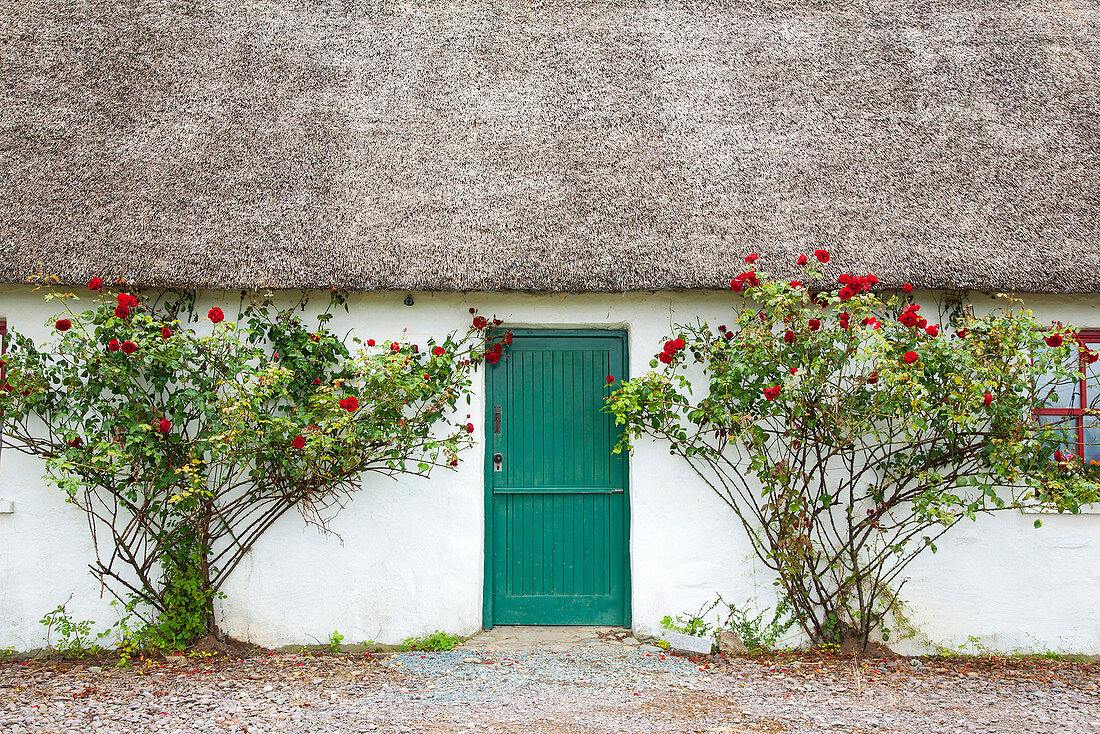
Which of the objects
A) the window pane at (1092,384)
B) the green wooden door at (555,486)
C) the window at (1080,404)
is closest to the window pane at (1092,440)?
the window at (1080,404)

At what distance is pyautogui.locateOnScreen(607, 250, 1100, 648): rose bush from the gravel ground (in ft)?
1.92

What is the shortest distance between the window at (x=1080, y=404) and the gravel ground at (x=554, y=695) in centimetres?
121

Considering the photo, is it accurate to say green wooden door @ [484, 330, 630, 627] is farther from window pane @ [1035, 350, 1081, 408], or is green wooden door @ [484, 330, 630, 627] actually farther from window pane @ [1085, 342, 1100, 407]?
window pane @ [1085, 342, 1100, 407]

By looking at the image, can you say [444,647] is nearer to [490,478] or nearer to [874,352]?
[490,478]

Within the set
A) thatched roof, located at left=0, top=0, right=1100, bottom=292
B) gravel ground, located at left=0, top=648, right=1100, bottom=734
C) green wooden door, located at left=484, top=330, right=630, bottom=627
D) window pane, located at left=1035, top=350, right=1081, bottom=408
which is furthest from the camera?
green wooden door, located at left=484, top=330, right=630, bottom=627

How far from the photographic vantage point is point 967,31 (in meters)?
5.23

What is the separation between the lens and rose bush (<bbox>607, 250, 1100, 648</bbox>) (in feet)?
11.8

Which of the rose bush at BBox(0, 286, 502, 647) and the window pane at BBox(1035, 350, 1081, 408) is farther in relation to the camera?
the window pane at BBox(1035, 350, 1081, 408)

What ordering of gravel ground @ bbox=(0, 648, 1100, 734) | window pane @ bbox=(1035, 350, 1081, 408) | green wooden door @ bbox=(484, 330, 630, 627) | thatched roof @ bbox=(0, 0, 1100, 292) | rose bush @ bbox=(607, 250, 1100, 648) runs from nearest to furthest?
1. gravel ground @ bbox=(0, 648, 1100, 734)
2. rose bush @ bbox=(607, 250, 1100, 648)
3. thatched roof @ bbox=(0, 0, 1100, 292)
4. window pane @ bbox=(1035, 350, 1081, 408)
5. green wooden door @ bbox=(484, 330, 630, 627)

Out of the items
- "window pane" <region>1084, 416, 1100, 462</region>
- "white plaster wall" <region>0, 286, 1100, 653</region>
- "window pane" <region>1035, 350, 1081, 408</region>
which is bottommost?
"white plaster wall" <region>0, 286, 1100, 653</region>

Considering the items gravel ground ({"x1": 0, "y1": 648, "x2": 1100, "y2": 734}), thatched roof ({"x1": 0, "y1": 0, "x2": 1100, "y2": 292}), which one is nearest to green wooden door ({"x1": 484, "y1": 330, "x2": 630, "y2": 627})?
gravel ground ({"x1": 0, "y1": 648, "x2": 1100, "y2": 734})

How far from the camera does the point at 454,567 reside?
401 cm

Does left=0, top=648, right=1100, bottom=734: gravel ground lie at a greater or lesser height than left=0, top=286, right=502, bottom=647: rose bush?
lesser

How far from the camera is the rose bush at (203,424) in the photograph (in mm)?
3646
